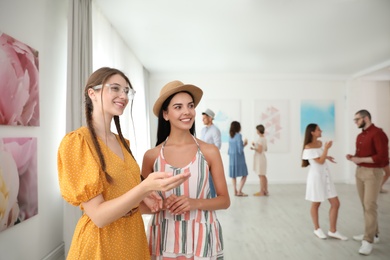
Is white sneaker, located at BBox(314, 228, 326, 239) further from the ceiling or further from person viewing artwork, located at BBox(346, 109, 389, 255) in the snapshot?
the ceiling

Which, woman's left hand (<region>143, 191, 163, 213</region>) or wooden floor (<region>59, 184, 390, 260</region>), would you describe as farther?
wooden floor (<region>59, 184, 390, 260</region>)

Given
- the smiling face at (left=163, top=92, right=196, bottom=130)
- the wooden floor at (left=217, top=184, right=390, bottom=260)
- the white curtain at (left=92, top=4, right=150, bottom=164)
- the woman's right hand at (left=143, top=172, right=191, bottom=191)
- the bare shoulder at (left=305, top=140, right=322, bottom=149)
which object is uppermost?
the white curtain at (left=92, top=4, right=150, bottom=164)

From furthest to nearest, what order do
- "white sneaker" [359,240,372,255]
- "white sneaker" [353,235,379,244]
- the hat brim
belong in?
"white sneaker" [353,235,379,244]
"white sneaker" [359,240,372,255]
the hat brim

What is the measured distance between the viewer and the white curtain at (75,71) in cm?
271

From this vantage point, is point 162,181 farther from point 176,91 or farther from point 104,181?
point 176,91

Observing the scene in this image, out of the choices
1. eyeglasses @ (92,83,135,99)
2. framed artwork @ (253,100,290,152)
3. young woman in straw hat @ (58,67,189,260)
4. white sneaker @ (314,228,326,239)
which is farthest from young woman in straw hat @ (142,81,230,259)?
framed artwork @ (253,100,290,152)

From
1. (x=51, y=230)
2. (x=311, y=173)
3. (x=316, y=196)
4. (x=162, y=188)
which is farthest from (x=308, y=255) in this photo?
(x=162, y=188)

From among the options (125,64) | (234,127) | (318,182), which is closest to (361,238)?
(318,182)

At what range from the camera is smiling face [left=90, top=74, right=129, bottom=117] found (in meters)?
1.20

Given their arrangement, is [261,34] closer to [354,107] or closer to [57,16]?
[57,16]

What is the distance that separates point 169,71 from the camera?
26.8ft

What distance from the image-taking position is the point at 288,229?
432 centimetres

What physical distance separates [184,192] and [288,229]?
3.41m

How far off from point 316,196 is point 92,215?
339 centimetres
